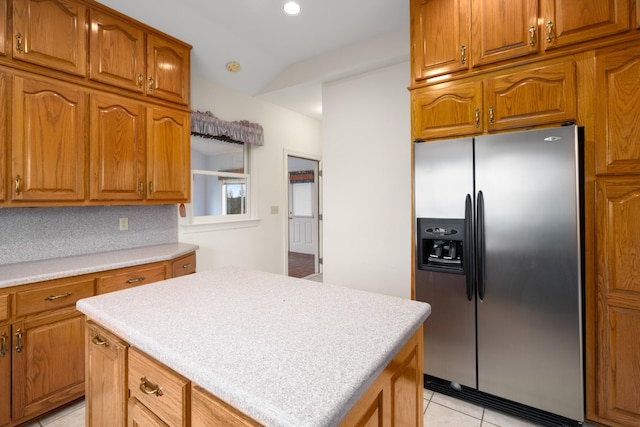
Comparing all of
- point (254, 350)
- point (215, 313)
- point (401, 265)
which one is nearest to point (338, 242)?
point (401, 265)

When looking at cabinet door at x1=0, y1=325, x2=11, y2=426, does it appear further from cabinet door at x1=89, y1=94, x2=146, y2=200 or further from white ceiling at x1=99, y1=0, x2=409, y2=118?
white ceiling at x1=99, y1=0, x2=409, y2=118

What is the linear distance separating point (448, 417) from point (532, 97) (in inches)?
78.2

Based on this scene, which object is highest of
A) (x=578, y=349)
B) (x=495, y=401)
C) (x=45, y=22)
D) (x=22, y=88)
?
(x=45, y=22)

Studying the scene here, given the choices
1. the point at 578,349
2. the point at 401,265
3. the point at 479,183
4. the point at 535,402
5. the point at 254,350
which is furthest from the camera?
the point at 401,265

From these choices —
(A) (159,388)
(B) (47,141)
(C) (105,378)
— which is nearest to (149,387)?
(A) (159,388)

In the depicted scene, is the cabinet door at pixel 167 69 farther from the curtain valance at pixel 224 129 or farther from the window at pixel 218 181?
the window at pixel 218 181

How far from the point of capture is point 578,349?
5.49 ft

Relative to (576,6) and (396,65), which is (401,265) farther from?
(576,6)

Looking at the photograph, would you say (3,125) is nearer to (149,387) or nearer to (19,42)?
(19,42)

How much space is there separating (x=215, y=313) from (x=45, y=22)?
2.29 metres

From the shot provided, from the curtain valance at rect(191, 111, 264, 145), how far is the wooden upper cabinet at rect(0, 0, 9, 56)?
1.41m

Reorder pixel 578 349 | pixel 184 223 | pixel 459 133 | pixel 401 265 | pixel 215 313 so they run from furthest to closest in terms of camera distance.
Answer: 1. pixel 184 223
2. pixel 401 265
3. pixel 459 133
4. pixel 578 349
5. pixel 215 313

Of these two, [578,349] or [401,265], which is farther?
[401,265]

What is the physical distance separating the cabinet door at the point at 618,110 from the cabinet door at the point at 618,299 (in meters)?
0.11
